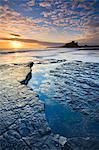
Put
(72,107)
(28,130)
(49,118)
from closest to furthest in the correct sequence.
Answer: (28,130), (49,118), (72,107)

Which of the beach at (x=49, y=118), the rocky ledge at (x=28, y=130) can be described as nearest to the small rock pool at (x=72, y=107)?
the beach at (x=49, y=118)

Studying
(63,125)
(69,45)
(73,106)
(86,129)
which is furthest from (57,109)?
(69,45)

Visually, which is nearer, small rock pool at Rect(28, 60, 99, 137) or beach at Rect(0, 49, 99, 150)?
beach at Rect(0, 49, 99, 150)

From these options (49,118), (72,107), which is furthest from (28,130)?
(72,107)

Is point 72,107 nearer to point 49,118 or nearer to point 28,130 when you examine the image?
point 49,118

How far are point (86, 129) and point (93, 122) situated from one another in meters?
0.43

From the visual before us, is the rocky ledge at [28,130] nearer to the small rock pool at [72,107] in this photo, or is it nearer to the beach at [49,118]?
the beach at [49,118]

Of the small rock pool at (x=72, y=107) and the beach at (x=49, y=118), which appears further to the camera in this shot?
the small rock pool at (x=72, y=107)

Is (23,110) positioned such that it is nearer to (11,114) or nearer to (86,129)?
(11,114)

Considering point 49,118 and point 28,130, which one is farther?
point 49,118

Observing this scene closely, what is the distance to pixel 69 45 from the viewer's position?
94312mm

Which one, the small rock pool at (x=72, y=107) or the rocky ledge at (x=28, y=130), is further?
the small rock pool at (x=72, y=107)

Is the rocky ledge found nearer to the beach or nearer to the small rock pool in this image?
the beach

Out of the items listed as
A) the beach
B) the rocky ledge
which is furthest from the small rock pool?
the rocky ledge
